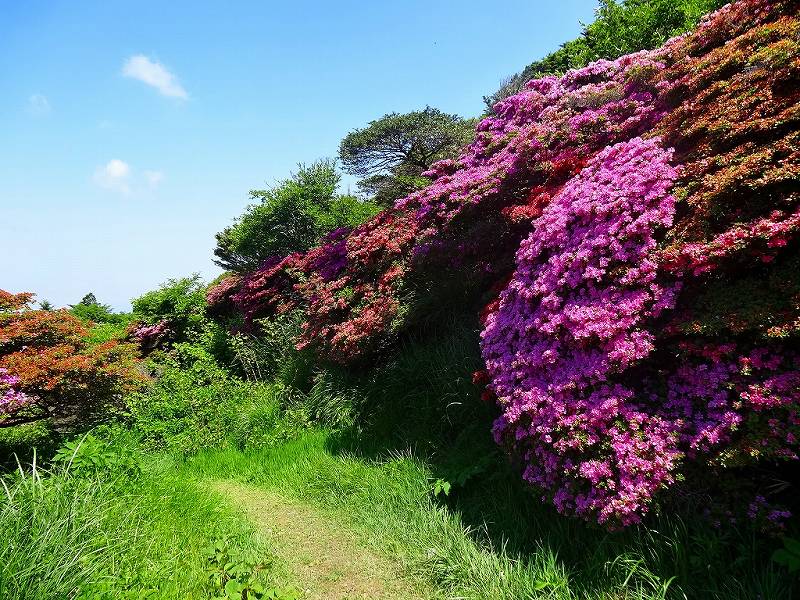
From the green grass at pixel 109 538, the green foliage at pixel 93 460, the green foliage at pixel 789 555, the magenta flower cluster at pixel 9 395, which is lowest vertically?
the green foliage at pixel 789 555

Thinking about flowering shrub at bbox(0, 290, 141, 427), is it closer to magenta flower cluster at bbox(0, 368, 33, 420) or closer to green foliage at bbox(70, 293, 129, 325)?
magenta flower cluster at bbox(0, 368, 33, 420)

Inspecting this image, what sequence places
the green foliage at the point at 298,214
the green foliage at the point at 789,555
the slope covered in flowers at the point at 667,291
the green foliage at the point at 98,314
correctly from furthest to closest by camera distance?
the green foliage at the point at 98,314, the green foliage at the point at 298,214, the slope covered in flowers at the point at 667,291, the green foliage at the point at 789,555

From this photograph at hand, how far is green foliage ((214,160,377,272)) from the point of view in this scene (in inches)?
481

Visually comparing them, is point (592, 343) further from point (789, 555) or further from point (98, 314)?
point (98, 314)

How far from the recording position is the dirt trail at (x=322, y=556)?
3230 millimetres

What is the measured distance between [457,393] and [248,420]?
10.5ft

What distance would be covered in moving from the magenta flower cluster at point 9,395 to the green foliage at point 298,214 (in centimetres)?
755

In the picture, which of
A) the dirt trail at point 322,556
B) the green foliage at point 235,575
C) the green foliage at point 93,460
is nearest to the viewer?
the green foliage at point 235,575

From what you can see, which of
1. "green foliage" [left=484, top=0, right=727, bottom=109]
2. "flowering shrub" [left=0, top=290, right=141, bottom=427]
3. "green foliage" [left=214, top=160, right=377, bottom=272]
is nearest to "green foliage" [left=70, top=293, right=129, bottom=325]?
"green foliage" [left=214, top=160, right=377, bottom=272]

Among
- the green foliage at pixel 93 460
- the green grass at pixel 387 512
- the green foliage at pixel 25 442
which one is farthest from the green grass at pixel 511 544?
the green foliage at pixel 25 442

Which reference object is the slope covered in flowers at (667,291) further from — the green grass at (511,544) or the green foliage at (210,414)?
the green foliage at (210,414)

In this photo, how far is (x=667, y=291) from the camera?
2.80m

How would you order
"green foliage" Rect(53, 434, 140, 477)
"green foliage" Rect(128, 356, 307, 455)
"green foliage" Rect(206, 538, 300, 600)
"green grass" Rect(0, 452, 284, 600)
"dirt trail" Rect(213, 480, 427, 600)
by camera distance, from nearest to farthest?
"green grass" Rect(0, 452, 284, 600), "green foliage" Rect(206, 538, 300, 600), "dirt trail" Rect(213, 480, 427, 600), "green foliage" Rect(53, 434, 140, 477), "green foliage" Rect(128, 356, 307, 455)

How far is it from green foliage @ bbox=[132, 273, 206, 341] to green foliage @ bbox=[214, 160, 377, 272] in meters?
1.93
